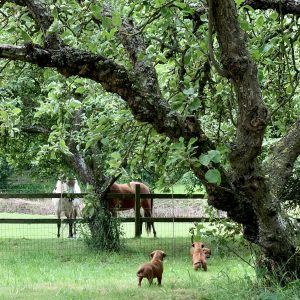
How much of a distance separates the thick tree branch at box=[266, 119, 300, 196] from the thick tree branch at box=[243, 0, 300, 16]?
3.42ft

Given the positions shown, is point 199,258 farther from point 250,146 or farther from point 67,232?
point 67,232

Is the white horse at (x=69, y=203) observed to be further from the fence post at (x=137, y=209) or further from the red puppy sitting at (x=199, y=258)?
the red puppy sitting at (x=199, y=258)

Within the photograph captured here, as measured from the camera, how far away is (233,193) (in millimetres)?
4668

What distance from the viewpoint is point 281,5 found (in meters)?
4.85

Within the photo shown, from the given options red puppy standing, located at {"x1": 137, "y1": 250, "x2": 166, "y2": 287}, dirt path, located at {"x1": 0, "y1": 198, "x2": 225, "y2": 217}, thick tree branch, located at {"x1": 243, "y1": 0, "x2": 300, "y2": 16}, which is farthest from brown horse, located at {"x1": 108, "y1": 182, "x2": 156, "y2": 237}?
thick tree branch, located at {"x1": 243, "y1": 0, "x2": 300, "y2": 16}

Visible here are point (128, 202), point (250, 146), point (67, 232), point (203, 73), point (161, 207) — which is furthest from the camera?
point (161, 207)

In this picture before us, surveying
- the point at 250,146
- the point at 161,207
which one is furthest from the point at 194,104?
the point at 161,207

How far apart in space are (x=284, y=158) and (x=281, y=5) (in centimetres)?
136

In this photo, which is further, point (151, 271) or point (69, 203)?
point (69, 203)

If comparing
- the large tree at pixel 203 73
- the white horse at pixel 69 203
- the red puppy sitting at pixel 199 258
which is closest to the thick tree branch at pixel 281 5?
the large tree at pixel 203 73

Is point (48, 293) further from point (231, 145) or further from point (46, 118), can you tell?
point (46, 118)

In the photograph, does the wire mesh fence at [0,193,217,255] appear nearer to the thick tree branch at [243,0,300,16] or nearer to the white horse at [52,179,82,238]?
the white horse at [52,179,82,238]

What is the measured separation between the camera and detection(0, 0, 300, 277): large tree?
377cm

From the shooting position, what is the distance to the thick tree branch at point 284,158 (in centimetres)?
528
